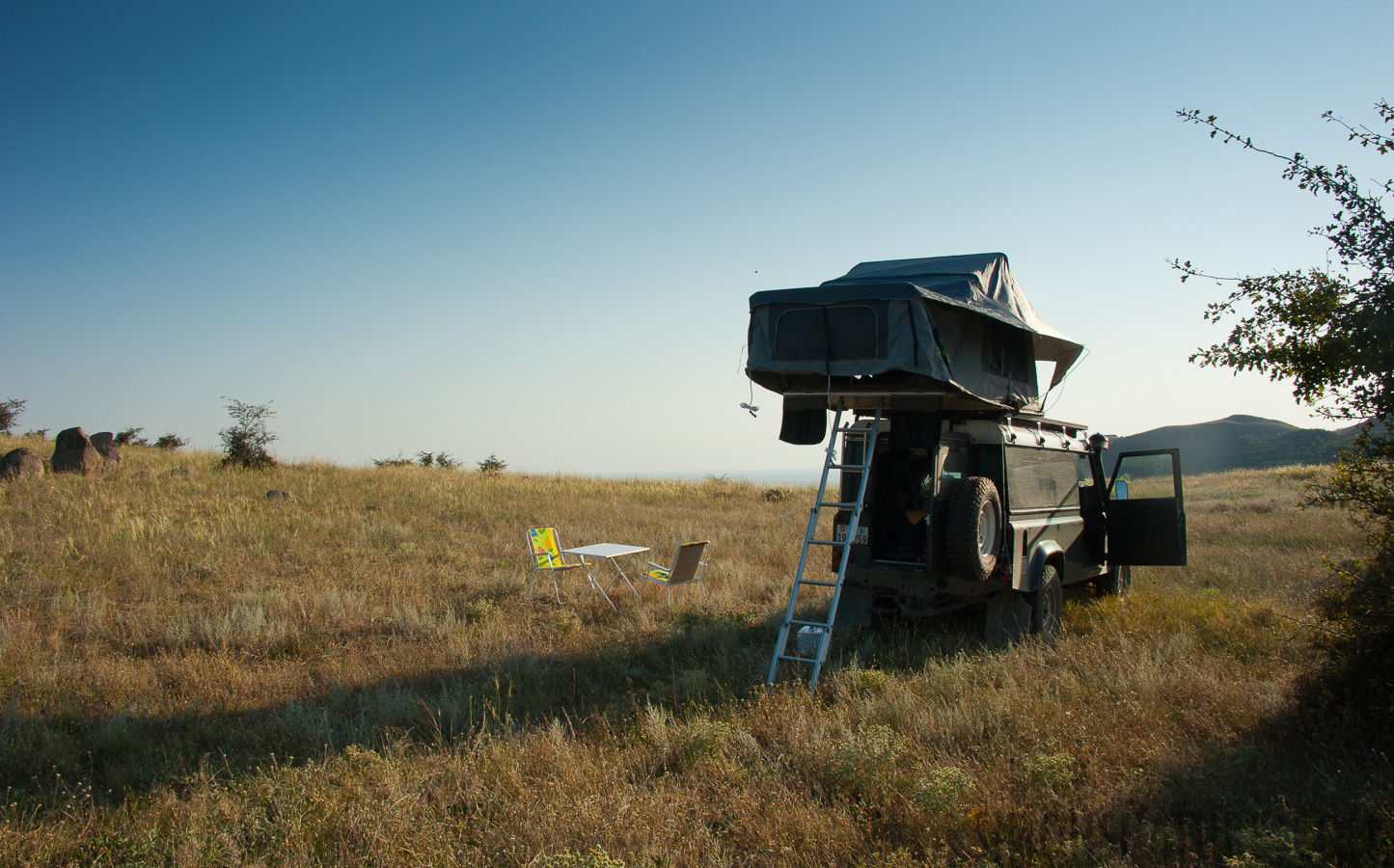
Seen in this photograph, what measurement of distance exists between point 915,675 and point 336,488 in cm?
1507

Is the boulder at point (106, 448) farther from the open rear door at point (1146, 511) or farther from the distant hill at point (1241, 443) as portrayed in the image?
the distant hill at point (1241, 443)

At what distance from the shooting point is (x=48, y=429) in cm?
2608

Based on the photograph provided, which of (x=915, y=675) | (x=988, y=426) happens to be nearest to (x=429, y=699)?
(x=915, y=675)

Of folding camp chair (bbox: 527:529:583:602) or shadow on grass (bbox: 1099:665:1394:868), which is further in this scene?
folding camp chair (bbox: 527:529:583:602)

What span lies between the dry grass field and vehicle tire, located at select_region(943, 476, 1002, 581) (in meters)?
0.70

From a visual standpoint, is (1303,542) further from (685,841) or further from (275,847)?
(275,847)

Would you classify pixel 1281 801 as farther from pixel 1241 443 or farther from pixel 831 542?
pixel 1241 443

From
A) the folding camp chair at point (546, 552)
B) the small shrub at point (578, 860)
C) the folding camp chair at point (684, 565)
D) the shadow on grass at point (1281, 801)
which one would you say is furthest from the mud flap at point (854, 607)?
the small shrub at point (578, 860)

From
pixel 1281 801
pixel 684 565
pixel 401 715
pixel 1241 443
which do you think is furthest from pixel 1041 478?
pixel 1241 443

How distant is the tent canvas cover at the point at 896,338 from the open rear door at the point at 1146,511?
1.71 meters

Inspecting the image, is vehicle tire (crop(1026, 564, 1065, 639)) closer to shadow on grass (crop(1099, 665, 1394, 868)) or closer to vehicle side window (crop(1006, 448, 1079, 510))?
vehicle side window (crop(1006, 448, 1079, 510))

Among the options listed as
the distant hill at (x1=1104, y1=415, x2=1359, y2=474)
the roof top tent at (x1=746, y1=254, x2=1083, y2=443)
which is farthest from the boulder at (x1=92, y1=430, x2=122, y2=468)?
the distant hill at (x1=1104, y1=415, x2=1359, y2=474)

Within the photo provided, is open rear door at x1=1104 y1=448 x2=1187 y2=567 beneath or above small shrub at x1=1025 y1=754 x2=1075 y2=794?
above

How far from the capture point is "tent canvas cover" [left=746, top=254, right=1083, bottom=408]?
575cm
